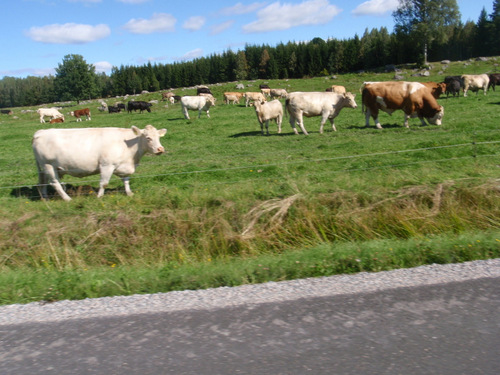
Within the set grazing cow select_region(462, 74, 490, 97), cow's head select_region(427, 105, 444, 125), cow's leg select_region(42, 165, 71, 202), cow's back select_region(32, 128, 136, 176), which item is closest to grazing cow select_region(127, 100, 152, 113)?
grazing cow select_region(462, 74, 490, 97)

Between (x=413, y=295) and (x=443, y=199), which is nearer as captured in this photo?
(x=413, y=295)

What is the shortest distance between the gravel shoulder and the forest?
191 feet

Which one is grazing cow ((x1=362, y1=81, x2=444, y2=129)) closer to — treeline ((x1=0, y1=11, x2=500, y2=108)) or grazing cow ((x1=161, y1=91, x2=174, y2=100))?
grazing cow ((x1=161, y1=91, x2=174, y2=100))

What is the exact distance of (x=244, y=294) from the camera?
15.6 ft

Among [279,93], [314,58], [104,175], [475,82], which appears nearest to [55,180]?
[104,175]

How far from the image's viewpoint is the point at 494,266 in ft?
16.8

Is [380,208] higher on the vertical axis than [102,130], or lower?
lower

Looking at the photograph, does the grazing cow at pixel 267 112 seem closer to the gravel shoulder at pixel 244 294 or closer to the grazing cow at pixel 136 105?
the gravel shoulder at pixel 244 294

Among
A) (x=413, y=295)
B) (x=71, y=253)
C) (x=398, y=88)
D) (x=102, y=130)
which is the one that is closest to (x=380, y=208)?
(x=413, y=295)

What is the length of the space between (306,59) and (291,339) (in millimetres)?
80442

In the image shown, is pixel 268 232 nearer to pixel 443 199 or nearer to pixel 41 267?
pixel 443 199

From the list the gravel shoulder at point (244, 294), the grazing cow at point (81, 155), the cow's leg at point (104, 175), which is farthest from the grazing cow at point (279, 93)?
the gravel shoulder at point (244, 294)

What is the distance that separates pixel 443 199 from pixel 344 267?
299 centimetres

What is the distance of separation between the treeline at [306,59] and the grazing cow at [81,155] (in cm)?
5537
